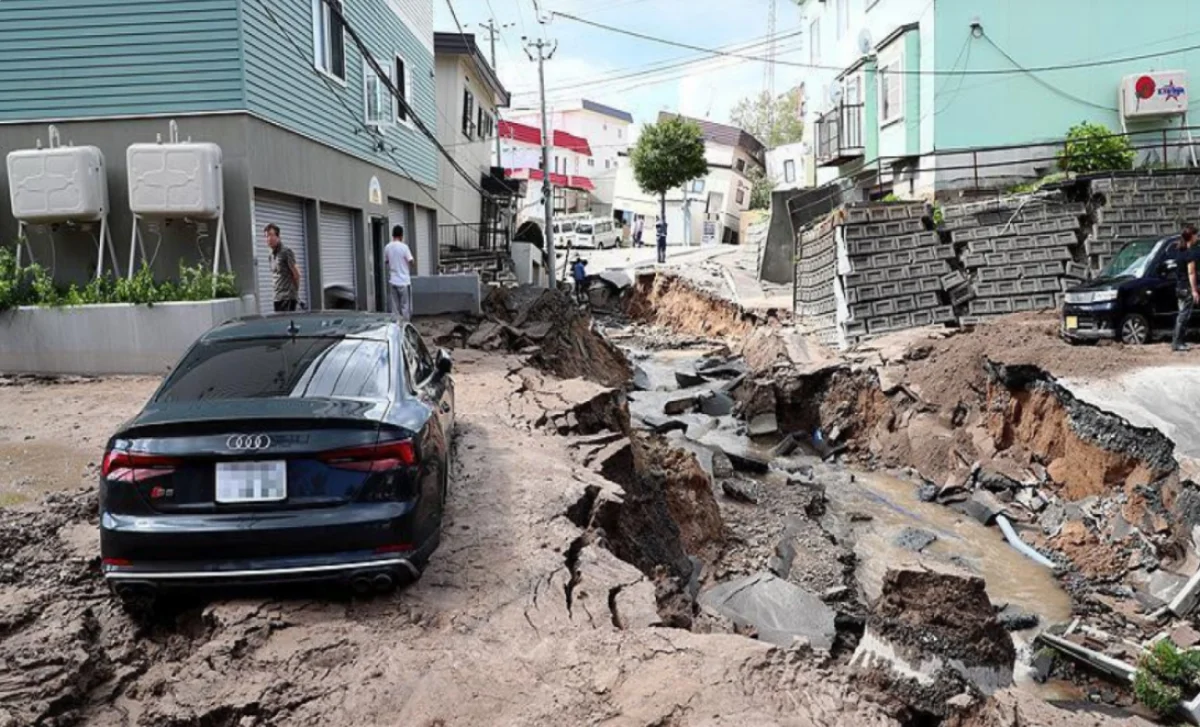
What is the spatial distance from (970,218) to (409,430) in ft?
55.1

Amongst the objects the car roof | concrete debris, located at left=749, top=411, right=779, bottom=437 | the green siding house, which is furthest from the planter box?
concrete debris, located at left=749, top=411, right=779, bottom=437

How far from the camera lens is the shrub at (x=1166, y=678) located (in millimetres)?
6355

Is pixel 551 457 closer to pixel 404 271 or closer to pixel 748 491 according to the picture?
pixel 748 491

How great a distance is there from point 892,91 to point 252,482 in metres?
22.7

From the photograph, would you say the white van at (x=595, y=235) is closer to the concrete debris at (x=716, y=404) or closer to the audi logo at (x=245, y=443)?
the concrete debris at (x=716, y=404)

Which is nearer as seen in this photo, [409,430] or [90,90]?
[409,430]

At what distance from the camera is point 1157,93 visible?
20531mm

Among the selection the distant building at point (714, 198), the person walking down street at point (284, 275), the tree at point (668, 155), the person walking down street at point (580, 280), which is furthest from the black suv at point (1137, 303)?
the distant building at point (714, 198)

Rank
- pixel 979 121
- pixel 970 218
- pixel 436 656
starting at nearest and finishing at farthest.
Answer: pixel 436 656 < pixel 970 218 < pixel 979 121

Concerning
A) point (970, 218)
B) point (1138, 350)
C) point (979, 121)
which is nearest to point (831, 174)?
point (979, 121)

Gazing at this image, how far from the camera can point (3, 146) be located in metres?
11.5

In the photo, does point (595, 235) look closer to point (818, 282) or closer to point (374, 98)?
point (818, 282)

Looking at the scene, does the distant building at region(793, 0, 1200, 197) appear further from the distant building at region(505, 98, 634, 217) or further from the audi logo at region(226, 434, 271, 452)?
the distant building at region(505, 98, 634, 217)

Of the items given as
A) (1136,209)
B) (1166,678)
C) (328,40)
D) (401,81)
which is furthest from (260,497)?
(1136,209)
